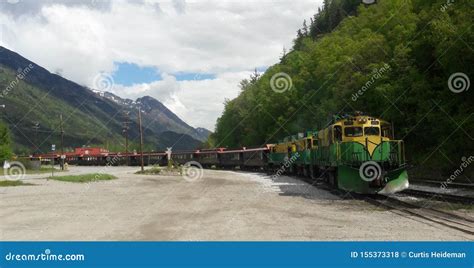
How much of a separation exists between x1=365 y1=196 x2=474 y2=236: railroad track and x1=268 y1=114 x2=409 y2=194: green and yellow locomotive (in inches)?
37.4

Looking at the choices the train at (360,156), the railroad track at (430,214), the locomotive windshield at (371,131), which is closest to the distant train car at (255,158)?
the train at (360,156)

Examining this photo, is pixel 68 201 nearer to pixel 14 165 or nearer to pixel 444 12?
pixel 444 12

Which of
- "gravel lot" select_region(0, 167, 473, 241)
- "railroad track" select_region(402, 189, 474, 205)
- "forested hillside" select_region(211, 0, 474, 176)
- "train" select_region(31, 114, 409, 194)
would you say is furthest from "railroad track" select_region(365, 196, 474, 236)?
"forested hillside" select_region(211, 0, 474, 176)

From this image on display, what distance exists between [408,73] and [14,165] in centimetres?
6582

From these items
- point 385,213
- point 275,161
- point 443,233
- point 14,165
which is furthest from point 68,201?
point 14,165

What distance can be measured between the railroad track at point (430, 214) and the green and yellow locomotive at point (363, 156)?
950mm

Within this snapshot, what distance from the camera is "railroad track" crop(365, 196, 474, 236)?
13.4 m

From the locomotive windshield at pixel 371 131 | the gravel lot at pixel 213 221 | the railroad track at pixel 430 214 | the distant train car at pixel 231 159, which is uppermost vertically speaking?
the locomotive windshield at pixel 371 131

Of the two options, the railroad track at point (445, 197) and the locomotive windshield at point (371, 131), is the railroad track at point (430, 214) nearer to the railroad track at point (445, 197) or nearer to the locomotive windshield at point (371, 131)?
the railroad track at point (445, 197)

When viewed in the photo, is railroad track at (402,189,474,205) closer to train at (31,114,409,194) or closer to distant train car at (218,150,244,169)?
train at (31,114,409,194)

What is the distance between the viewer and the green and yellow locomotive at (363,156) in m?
21.5

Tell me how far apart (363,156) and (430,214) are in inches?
243

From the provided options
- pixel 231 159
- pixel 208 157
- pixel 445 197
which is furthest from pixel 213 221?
pixel 208 157

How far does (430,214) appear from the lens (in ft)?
52.7
